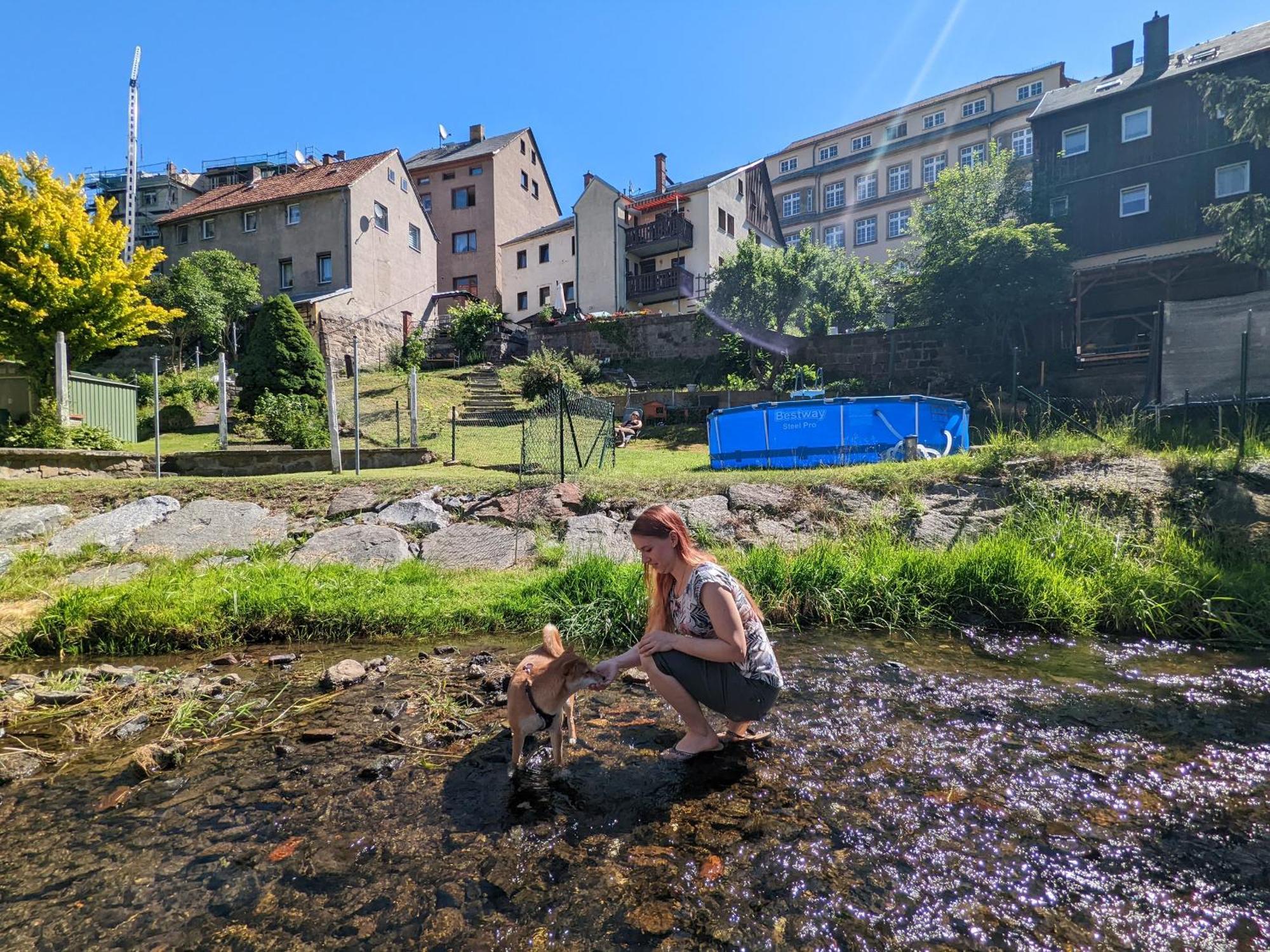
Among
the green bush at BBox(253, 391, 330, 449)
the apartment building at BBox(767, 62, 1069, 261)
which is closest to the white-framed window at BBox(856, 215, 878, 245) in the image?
the apartment building at BBox(767, 62, 1069, 261)

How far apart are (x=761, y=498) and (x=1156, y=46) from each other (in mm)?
35814

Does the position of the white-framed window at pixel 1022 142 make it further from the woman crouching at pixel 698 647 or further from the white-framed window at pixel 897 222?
the woman crouching at pixel 698 647

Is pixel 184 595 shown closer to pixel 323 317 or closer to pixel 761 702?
pixel 761 702

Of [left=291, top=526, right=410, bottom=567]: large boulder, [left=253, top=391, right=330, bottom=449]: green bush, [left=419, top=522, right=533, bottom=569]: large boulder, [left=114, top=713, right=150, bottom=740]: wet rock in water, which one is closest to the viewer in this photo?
[left=114, top=713, right=150, bottom=740]: wet rock in water

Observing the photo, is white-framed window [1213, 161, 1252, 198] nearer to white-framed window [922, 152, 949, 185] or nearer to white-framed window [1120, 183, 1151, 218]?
white-framed window [1120, 183, 1151, 218]

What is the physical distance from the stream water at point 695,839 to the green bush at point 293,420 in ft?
44.5

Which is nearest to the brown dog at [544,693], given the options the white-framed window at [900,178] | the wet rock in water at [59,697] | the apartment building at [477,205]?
the wet rock in water at [59,697]

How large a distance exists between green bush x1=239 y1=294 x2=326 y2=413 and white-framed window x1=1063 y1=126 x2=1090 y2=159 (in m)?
33.8

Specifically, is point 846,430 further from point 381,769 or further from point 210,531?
point 381,769

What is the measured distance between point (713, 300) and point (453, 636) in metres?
27.8

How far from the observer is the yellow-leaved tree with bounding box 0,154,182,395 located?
18500 mm

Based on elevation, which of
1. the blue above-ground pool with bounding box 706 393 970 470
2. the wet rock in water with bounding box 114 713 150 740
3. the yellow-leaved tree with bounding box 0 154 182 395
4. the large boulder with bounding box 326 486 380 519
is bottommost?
the wet rock in water with bounding box 114 713 150 740

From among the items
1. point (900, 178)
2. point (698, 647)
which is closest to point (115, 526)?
point (698, 647)

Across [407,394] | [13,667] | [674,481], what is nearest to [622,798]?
[13,667]
